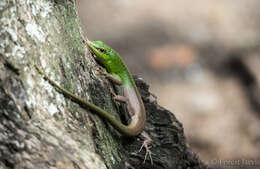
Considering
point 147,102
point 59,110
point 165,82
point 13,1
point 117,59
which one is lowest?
point 59,110

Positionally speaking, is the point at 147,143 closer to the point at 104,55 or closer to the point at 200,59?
the point at 104,55

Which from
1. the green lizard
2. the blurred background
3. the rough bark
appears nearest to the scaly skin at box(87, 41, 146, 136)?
the green lizard

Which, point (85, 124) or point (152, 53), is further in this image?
point (152, 53)

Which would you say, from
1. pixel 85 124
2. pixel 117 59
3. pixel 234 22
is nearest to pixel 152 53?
pixel 234 22

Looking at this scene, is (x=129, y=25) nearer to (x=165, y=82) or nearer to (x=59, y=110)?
(x=165, y=82)

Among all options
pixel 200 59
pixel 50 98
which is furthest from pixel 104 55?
pixel 200 59

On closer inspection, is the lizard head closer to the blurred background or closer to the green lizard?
the green lizard

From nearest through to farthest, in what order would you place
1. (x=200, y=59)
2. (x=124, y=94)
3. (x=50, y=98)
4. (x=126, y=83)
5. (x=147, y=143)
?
(x=50, y=98) → (x=147, y=143) → (x=124, y=94) → (x=126, y=83) → (x=200, y=59)
